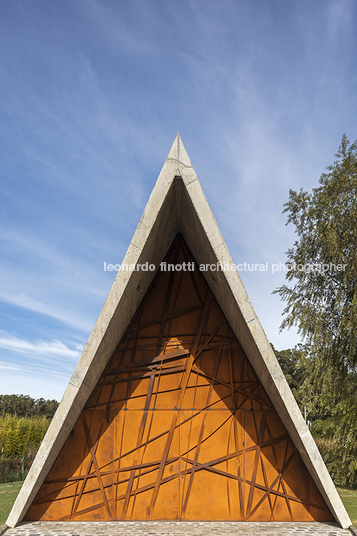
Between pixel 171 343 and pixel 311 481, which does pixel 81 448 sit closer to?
pixel 171 343

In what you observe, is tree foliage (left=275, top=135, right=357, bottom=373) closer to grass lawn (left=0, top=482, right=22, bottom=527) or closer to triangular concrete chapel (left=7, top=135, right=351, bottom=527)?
triangular concrete chapel (left=7, top=135, right=351, bottom=527)

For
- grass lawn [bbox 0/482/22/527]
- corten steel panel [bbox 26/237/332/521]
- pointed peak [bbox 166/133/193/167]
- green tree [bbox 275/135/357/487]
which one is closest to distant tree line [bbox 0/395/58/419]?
grass lawn [bbox 0/482/22/527]

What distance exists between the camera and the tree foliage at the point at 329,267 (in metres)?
10.9

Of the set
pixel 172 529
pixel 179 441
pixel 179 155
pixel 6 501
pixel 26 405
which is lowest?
pixel 6 501

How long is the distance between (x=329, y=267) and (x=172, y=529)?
9097mm

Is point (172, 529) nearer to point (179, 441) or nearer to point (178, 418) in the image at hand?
point (179, 441)

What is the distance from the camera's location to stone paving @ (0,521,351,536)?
5209 millimetres

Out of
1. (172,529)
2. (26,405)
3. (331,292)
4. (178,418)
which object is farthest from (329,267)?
(26,405)

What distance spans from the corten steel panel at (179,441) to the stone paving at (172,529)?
0.22 meters

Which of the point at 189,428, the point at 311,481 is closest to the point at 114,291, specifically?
the point at 189,428

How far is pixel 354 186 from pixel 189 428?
9.05m

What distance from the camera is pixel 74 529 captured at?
216 inches

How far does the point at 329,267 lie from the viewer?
1159 cm

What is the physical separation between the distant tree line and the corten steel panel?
38221 mm
